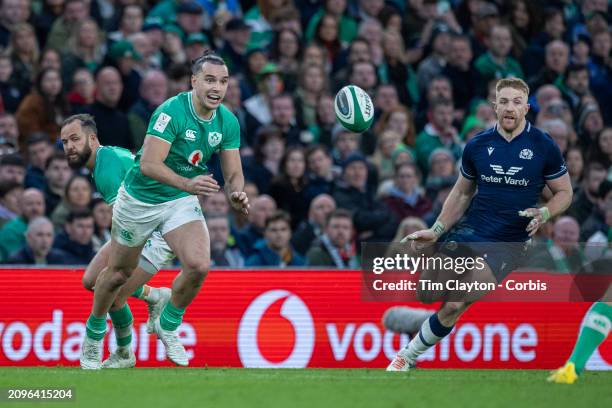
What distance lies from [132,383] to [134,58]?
7442 millimetres

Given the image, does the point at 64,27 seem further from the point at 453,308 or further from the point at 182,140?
the point at 453,308

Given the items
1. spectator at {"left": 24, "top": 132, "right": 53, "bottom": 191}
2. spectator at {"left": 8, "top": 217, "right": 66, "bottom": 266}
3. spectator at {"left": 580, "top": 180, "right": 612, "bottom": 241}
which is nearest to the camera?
spectator at {"left": 8, "top": 217, "right": 66, "bottom": 266}

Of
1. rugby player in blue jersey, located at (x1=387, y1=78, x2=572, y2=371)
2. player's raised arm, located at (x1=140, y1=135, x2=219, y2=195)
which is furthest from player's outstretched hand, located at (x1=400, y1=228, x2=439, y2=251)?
player's raised arm, located at (x1=140, y1=135, x2=219, y2=195)

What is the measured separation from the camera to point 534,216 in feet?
33.2

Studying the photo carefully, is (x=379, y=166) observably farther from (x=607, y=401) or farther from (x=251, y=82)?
(x=607, y=401)

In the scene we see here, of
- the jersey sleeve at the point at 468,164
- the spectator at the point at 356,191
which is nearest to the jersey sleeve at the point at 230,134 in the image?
the jersey sleeve at the point at 468,164

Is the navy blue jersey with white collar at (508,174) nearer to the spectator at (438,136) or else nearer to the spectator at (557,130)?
the spectator at (557,130)

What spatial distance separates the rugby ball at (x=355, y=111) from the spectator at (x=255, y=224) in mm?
3199

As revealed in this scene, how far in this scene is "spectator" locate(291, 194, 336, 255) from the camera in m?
14.5

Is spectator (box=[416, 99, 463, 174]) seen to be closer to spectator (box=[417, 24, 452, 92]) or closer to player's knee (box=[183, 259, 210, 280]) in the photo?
spectator (box=[417, 24, 452, 92])

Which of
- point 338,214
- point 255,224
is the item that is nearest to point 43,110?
point 255,224

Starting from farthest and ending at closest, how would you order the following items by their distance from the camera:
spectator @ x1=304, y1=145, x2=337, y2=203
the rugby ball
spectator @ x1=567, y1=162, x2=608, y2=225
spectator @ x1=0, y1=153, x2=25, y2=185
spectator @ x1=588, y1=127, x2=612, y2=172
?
spectator @ x1=588, y1=127, x2=612, y2=172 < spectator @ x1=567, y1=162, x2=608, y2=225 < spectator @ x1=304, y1=145, x2=337, y2=203 < spectator @ x1=0, y1=153, x2=25, y2=185 < the rugby ball

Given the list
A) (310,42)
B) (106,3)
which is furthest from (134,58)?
(310,42)

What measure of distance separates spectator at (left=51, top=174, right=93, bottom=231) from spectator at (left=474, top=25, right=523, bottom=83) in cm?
658
